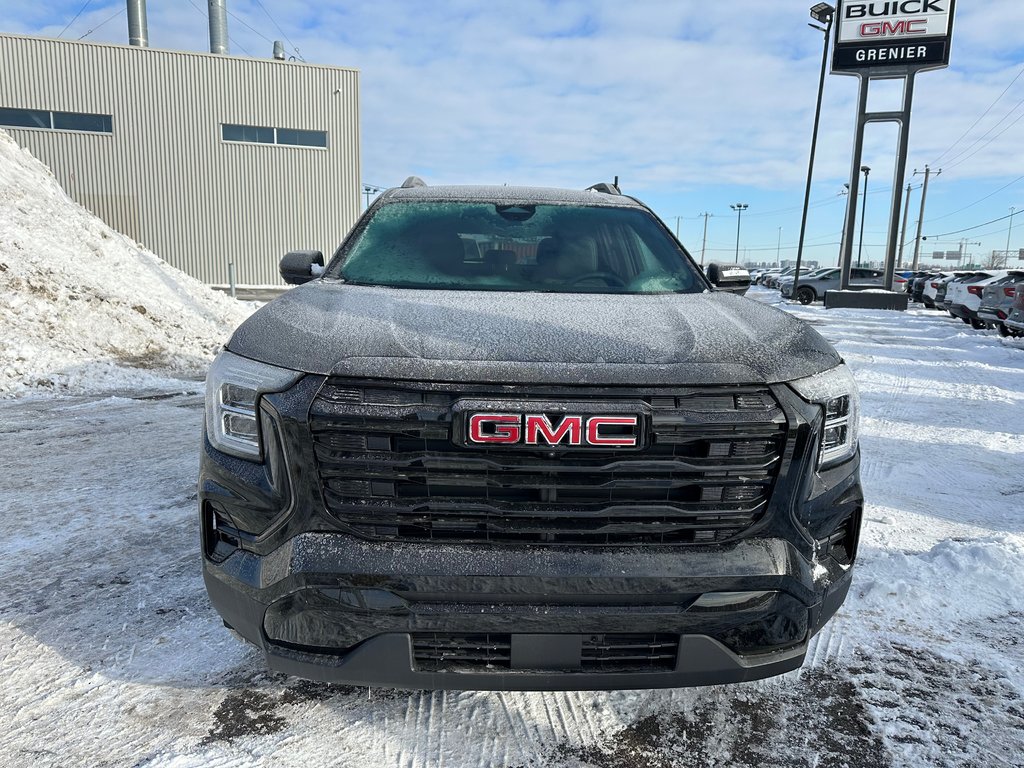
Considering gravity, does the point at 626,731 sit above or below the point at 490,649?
below

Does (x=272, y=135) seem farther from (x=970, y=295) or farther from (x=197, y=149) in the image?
(x=970, y=295)

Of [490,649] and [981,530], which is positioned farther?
[981,530]

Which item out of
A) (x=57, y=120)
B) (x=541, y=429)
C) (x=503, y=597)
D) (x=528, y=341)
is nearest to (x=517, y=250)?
(x=528, y=341)

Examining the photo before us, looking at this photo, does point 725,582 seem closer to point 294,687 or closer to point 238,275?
point 294,687

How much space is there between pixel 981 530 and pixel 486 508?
3.53 m

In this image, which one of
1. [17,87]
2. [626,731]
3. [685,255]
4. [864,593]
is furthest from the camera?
[17,87]

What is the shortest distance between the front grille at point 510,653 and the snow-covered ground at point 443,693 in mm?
418

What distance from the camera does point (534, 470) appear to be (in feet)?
6.00

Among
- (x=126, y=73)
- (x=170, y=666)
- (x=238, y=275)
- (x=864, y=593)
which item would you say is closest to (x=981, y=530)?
(x=864, y=593)

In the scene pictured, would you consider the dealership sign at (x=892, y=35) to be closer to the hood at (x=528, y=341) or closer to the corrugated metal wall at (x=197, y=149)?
the corrugated metal wall at (x=197, y=149)

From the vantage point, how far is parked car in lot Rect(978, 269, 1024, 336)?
13680mm

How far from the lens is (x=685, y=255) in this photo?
11.1 ft

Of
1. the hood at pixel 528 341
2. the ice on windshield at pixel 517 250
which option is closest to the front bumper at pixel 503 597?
the hood at pixel 528 341

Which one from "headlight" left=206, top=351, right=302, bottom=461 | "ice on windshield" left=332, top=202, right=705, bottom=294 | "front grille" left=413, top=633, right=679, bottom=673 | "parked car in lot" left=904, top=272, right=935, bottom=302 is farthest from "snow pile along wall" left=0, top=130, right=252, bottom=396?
"parked car in lot" left=904, top=272, right=935, bottom=302
